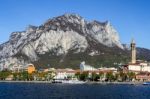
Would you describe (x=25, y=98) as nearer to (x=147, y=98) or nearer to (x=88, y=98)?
(x=88, y=98)

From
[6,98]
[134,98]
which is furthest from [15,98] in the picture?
[134,98]

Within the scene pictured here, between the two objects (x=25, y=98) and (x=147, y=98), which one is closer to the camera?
(x=25, y=98)

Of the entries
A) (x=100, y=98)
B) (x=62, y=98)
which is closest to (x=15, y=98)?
(x=62, y=98)

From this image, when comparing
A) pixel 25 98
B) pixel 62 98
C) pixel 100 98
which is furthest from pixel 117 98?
pixel 25 98

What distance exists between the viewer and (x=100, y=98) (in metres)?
85.9

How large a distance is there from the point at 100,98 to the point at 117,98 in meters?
3.66

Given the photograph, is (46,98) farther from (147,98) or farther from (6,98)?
(147,98)

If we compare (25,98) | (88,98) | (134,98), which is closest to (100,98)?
(88,98)

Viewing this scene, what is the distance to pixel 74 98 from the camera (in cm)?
8438

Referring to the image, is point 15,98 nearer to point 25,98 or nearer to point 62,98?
point 25,98

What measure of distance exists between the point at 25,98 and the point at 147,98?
24.9m

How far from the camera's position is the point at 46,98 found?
8350 centimetres

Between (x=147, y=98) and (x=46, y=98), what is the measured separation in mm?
21134

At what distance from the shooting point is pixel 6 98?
8381 cm
